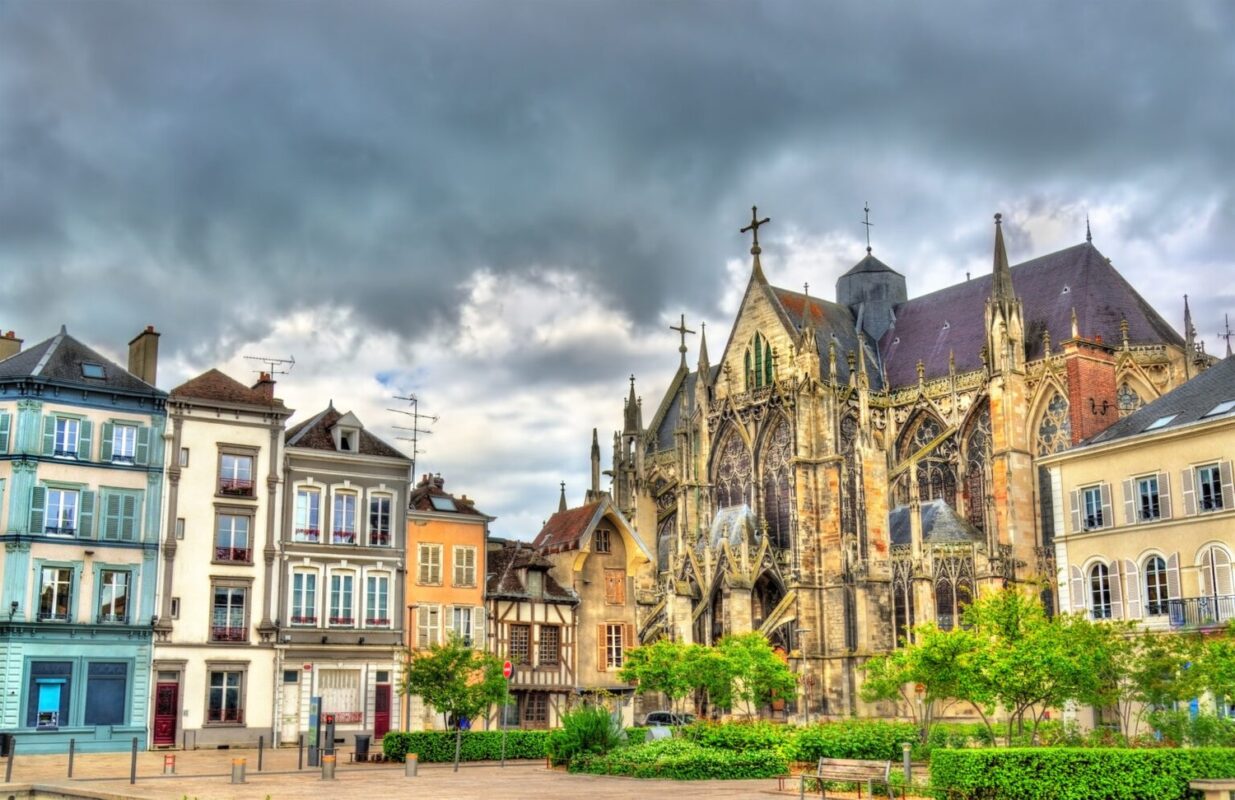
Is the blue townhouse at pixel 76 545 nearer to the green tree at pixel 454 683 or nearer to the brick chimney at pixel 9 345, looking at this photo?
the brick chimney at pixel 9 345

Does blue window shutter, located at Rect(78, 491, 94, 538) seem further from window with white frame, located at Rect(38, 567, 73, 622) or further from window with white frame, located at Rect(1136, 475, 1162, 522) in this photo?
window with white frame, located at Rect(1136, 475, 1162, 522)

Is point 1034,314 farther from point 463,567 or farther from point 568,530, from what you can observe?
point 463,567

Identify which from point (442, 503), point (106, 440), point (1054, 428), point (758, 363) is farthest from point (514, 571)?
point (1054, 428)

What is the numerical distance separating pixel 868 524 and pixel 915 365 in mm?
10475

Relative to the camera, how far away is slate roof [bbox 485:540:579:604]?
43438 millimetres

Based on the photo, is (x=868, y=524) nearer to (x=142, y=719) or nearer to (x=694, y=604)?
(x=694, y=604)

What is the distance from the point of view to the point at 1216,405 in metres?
31.8

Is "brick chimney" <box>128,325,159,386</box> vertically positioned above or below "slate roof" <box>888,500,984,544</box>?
above

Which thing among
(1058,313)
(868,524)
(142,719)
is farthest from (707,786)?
(1058,313)

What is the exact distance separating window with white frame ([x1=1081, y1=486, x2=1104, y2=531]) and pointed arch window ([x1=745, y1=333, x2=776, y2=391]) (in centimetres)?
2395

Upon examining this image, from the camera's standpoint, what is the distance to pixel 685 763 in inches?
995

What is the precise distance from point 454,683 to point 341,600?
26.6 feet

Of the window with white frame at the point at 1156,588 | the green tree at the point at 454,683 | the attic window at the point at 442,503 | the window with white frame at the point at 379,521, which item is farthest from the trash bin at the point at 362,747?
the window with white frame at the point at 1156,588

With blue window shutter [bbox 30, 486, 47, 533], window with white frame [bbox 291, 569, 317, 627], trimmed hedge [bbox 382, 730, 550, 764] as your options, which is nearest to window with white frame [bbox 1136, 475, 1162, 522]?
trimmed hedge [bbox 382, 730, 550, 764]
